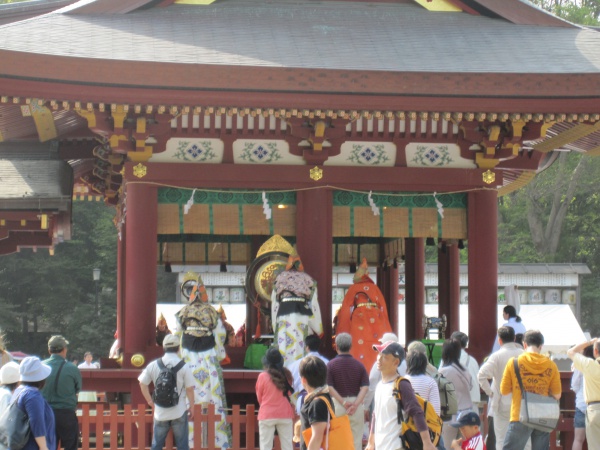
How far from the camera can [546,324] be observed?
28047 mm

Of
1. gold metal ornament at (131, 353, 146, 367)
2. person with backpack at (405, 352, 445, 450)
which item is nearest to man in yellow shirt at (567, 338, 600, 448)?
person with backpack at (405, 352, 445, 450)

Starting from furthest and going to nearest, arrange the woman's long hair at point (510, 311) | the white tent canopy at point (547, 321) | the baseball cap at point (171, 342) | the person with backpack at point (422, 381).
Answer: the white tent canopy at point (547, 321) → the woman's long hair at point (510, 311) → the baseball cap at point (171, 342) → the person with backpack at point (422, 381)

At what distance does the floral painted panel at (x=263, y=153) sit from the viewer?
15492mm

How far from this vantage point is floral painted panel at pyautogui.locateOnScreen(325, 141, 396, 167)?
15.7 m

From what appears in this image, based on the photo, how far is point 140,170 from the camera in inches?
594

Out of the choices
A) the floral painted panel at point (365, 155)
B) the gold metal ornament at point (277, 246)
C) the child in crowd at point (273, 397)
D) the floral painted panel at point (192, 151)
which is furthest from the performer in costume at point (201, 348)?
the floral painted panel at point (365, 155)

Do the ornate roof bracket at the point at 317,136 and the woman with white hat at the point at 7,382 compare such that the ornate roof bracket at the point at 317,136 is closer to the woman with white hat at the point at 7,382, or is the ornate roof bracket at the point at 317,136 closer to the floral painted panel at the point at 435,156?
the floral painted panel at the point at 435,156

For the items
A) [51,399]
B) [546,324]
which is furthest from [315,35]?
[546,324]

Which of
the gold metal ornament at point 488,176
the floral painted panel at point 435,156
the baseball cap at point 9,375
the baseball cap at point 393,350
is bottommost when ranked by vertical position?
the baseball cap at point 9,375

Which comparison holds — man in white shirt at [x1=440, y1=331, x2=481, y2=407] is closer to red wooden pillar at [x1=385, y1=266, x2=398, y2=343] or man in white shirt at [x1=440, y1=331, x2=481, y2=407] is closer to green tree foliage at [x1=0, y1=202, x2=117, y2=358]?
red wooden pillar at [x1=385, y1=266, x2=398, y2=343]

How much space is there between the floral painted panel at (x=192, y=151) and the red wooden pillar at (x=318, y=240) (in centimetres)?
124

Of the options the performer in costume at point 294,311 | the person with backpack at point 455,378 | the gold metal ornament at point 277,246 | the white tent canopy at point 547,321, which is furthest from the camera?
the white tent canopy at point 547,321

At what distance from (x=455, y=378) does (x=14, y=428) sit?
4811 mm

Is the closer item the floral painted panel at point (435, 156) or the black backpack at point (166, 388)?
the black backpack at point (166, 388)
